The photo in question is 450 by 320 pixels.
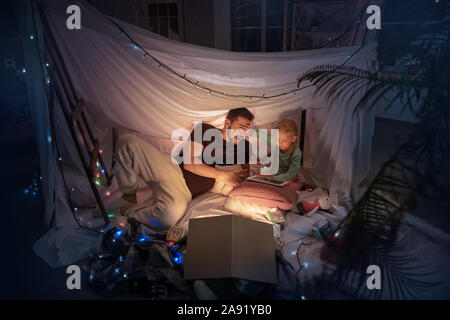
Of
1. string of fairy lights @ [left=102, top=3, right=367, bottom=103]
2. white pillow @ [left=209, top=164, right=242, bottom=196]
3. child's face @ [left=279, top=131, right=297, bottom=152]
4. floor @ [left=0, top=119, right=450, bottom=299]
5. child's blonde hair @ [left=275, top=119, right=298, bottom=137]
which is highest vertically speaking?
string of fairy lights @ [left=102, top=3, right=367, bottom=103]

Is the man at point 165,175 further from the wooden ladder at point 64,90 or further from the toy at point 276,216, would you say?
the toy at point 276,216

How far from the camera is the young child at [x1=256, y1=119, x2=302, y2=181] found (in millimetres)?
2750

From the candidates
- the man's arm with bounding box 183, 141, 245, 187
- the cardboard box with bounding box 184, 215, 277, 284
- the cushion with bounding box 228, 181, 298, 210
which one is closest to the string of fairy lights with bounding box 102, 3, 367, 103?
the man's arm with bounding box 183, 141, 245, 187

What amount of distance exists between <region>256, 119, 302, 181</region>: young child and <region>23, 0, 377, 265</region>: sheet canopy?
12 cm

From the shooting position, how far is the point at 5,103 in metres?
5.11

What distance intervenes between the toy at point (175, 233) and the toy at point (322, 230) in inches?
36.8

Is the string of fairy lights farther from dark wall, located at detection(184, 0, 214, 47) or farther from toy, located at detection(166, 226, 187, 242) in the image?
dark wall, located at detection(184, 0, 214, 47)

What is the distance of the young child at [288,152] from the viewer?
108 inches

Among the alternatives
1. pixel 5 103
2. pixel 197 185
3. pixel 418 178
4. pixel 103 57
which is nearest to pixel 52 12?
pixel 103 57

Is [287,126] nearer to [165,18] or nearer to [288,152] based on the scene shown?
[288,152]
